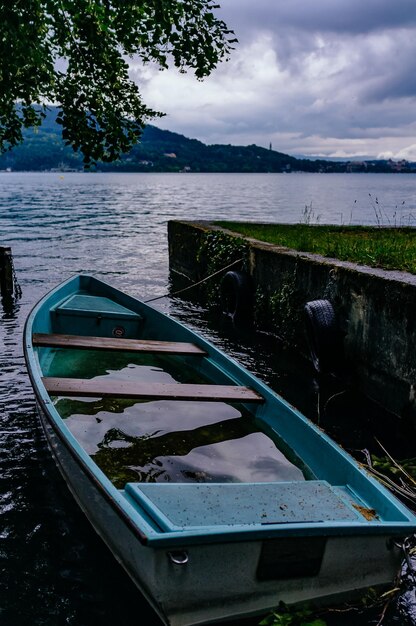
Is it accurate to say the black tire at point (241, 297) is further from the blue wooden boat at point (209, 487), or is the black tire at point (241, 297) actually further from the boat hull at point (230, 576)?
the boat hull at point (230, 576)

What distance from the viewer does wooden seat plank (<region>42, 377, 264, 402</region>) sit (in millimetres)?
6430

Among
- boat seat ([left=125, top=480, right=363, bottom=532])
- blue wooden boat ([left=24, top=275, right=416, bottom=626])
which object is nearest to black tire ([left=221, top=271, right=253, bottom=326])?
blue wooden boat ([left=24, top=275, right=416, bottom=626])

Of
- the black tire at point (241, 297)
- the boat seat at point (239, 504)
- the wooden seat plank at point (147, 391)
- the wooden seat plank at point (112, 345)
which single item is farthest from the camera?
the black tire at point (241, 297)

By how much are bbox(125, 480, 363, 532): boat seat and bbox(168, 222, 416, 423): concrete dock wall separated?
3.44 meters

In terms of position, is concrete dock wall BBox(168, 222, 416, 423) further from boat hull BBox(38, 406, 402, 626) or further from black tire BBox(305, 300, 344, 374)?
boat hull BBox(38, 406, 402, 626)

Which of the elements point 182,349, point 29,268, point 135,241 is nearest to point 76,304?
point 182,349

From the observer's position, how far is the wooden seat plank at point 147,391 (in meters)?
6.43

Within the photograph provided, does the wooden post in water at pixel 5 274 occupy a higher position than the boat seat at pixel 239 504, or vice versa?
the boat seat at pixel 239 504

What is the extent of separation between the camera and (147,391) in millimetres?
6641

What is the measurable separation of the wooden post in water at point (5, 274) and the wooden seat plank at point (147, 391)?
951cm

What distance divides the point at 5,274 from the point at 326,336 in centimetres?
971

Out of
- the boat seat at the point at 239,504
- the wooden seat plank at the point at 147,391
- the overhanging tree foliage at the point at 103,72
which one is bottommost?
the wooden seat plank at the point at 147,391

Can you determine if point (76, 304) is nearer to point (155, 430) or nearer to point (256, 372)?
point (256, 372)

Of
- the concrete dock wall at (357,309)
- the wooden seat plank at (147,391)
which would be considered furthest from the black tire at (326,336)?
the wooden seat plank at (147,391)
